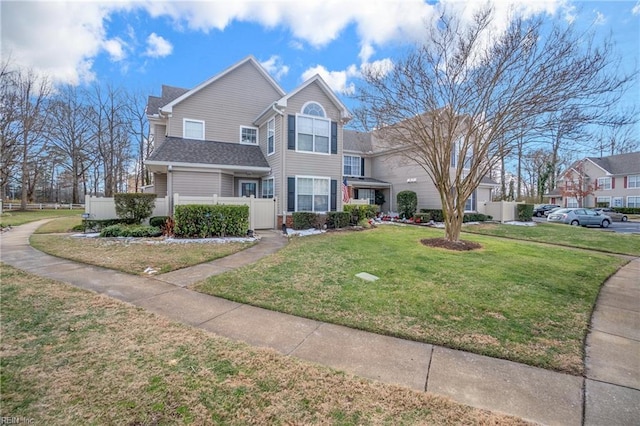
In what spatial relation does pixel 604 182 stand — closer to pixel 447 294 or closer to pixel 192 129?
pixel 447 294

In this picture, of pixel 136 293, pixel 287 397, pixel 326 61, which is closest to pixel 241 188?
pixel 326 61

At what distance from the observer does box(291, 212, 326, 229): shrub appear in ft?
44.9

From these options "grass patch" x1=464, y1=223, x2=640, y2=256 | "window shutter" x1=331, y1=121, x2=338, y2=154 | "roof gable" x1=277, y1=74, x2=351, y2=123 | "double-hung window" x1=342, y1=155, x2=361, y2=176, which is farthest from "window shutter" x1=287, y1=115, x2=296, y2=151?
"double-hung window" x1=342, y1=155, x2=361, y2=176

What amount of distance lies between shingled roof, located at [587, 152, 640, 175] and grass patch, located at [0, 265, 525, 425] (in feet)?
165

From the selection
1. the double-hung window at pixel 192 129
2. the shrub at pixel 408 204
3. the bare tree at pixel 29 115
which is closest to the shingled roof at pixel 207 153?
the double-hung window at pixel 192 129

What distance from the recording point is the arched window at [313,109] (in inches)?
570

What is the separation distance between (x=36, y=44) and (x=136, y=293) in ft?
39.0

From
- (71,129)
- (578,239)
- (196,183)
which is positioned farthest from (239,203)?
(71,129)

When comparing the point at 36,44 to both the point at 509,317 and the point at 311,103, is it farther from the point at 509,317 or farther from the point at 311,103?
the point at 509,317

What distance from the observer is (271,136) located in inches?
603

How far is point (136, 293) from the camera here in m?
5.27

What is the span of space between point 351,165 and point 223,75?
41.9ft

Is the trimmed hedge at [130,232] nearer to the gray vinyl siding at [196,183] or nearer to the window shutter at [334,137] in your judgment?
the gray vinyl siding at [196,183]

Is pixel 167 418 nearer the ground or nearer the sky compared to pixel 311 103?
nearer the ground
